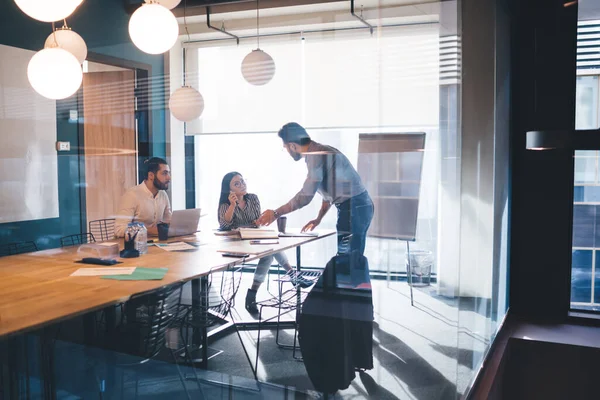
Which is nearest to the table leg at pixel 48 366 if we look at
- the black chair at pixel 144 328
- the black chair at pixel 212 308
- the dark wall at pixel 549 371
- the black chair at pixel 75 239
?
the black chair at pixel 144 328

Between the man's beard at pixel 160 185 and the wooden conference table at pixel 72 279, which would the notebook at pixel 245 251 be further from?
the man's beard at pixel 160 185

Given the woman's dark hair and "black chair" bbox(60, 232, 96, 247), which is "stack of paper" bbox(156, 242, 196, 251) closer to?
"black chair" bbox(60, 232, 96, 247)

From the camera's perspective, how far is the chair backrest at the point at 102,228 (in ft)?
6.97

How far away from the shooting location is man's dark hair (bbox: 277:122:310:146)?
1879 millimetres

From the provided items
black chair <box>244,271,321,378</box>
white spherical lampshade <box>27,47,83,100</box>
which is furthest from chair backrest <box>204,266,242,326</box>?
white spherical lampshade <box>27,47,83,100</box>

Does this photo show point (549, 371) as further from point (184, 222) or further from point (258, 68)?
point (258, 68)

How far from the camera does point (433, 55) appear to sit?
2250 millimetres

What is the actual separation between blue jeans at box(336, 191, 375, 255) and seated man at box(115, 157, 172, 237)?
67 centimetres

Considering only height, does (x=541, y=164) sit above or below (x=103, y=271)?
above

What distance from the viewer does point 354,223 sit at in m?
2.06

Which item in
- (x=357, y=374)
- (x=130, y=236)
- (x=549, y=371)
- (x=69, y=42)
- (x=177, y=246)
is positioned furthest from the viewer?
(x=549, y=371)

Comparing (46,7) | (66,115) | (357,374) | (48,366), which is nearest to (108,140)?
(66,115)

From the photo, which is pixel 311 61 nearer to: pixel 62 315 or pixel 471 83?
pixel 471 83

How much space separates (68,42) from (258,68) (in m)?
0.75
